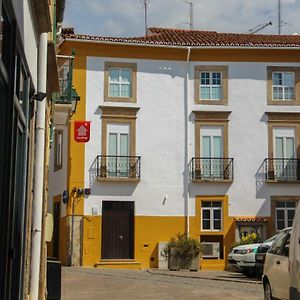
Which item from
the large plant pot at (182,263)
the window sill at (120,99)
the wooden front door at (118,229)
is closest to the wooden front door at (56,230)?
the wooden front door at (118,229)

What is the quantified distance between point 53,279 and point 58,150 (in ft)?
58.1

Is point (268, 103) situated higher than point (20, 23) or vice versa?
point (268, 103)

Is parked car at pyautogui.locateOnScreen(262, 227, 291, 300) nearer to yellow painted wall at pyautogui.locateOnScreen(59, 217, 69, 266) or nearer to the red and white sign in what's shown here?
the red and white sign

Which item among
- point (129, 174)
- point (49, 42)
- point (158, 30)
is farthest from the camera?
point (158, 30)

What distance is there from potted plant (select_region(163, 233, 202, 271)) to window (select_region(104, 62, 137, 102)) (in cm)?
679

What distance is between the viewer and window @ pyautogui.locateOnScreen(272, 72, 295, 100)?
96.5ft

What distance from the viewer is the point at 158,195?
2827 centimetres

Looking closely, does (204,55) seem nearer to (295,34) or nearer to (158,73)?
(158,73)

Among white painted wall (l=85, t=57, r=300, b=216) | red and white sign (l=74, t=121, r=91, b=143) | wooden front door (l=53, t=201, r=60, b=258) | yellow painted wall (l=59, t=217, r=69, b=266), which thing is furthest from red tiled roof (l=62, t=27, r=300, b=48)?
yellow painted wall (l=59, t=217, r=69, b=266)

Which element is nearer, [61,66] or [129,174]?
[61,66]

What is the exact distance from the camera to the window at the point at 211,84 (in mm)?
29078

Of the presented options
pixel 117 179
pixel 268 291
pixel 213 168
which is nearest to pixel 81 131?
pixel 117 179

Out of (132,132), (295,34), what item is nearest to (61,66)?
(132,132)

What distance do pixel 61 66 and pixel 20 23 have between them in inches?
561
